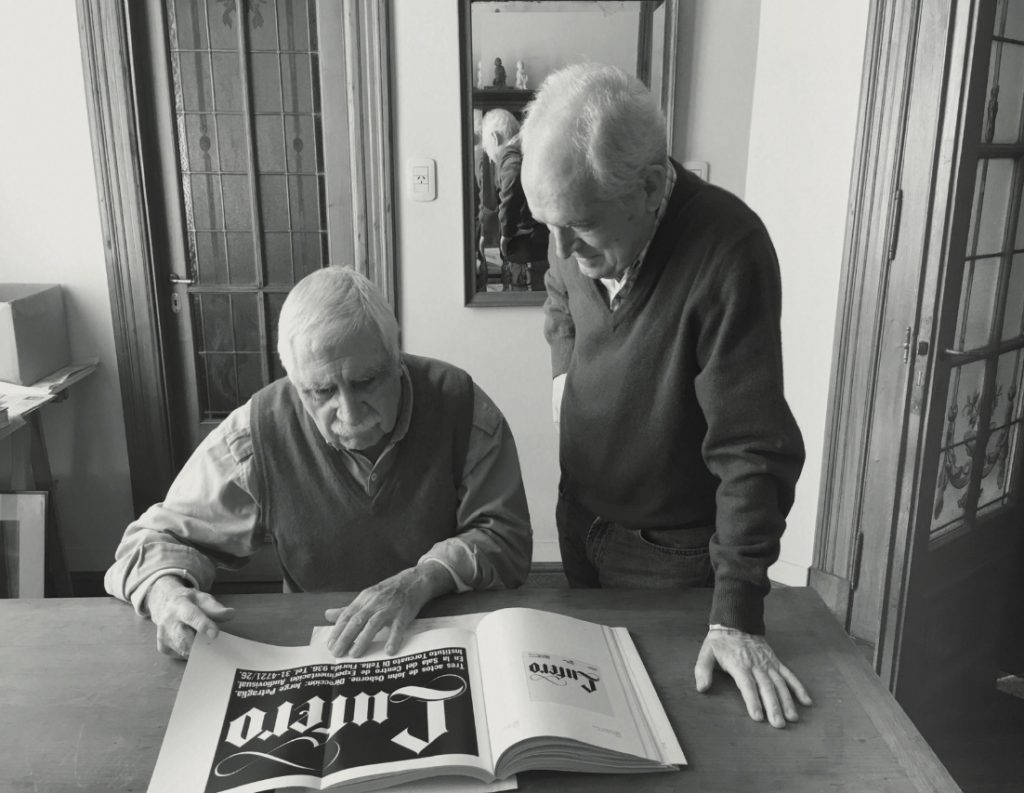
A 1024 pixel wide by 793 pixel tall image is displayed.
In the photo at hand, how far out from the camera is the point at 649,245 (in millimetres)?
1232

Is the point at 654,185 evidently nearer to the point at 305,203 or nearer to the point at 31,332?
the point at 305,203

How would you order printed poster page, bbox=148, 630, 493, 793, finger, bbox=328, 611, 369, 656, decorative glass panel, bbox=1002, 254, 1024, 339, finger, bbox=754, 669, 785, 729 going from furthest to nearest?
decorative glass panel, bbox=1002, 254, 1024, 339, finger, bbox=328, 611, 369, 656, finger, bbox=754, 669, 785, 729, printed poster page, bbox=148, 630, 493, 793

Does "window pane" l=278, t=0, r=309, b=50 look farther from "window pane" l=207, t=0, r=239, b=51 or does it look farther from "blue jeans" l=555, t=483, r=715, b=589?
"blue jeans" l=555, t=483, r=715, b=589

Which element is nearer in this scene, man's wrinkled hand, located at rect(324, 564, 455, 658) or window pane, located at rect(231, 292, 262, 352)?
man's wrinkled hand, located at rect(324, 564, 455, 658)

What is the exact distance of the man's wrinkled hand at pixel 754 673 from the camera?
0.97m

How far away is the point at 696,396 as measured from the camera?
1235mm

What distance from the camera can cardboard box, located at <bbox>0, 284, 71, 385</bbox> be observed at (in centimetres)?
233

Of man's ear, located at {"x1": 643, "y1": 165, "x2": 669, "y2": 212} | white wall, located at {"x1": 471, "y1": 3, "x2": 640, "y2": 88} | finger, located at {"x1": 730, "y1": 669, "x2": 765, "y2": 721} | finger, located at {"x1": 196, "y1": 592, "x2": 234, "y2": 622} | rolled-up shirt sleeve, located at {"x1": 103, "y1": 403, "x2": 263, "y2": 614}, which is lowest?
finger, located at {"x1": 730, "y1": 669, "x2": 765, "y2": 721}

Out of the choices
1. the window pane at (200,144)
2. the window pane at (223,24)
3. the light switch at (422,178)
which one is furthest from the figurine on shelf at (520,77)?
the window pane at (200,144)

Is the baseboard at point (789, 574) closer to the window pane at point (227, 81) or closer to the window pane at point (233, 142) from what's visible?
the window pane at point (233, 142)

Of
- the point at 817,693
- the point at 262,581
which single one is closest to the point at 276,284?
the point at 262,581

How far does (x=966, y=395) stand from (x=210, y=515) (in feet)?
5.80

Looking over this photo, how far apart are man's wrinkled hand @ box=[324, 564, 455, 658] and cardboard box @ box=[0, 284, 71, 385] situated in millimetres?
1686

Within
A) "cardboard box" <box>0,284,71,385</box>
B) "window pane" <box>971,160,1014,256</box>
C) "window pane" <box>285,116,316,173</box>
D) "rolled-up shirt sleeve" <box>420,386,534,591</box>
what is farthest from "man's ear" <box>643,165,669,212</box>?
"cardboard box" <box>0,284,71,385</box>
